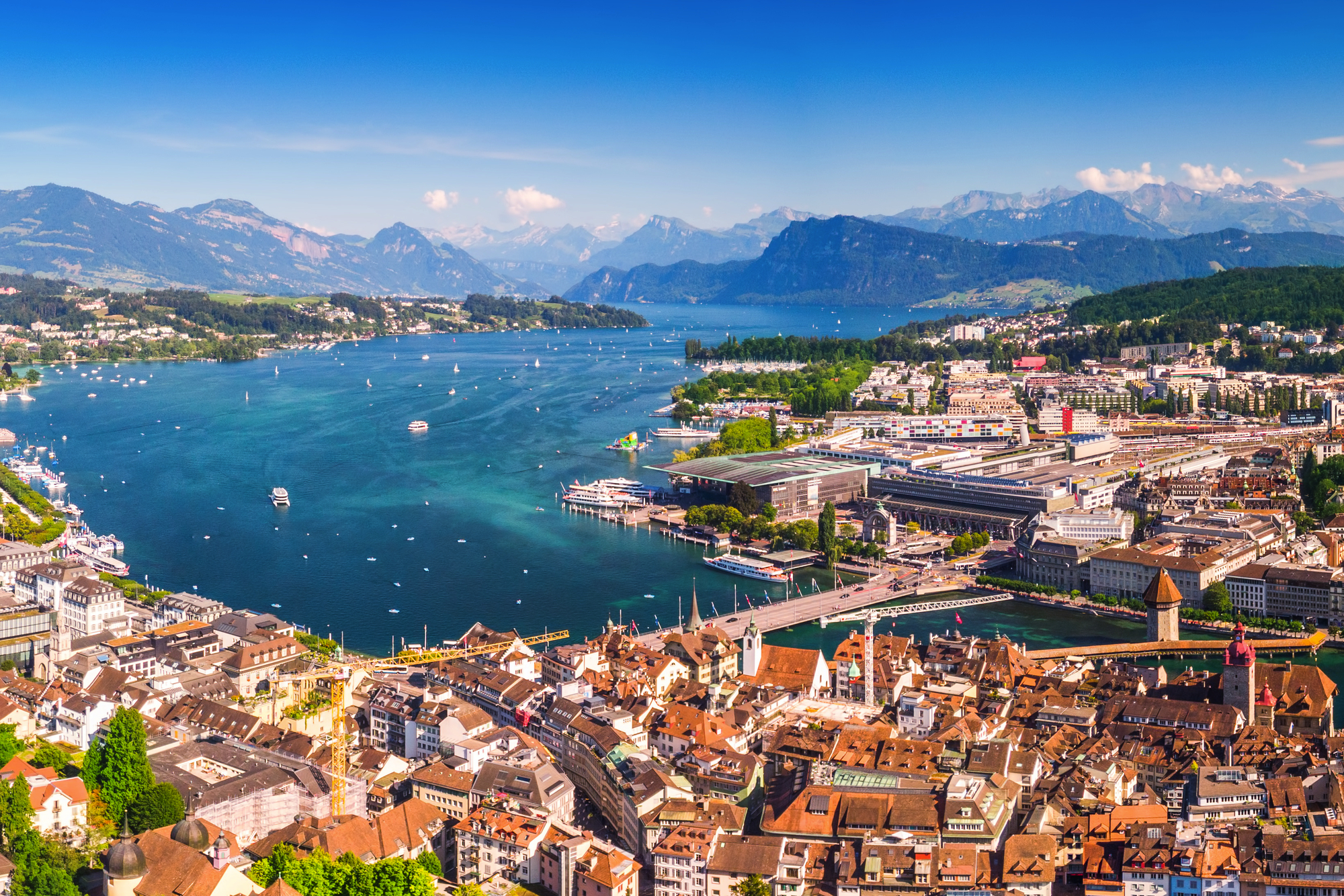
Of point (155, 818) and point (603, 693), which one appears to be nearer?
point (155, 818)

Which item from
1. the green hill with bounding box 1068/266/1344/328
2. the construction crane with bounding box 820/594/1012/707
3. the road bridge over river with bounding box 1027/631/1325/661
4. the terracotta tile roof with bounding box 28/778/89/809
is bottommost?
the road bridge over river with bounding box 1027/631/1325/661

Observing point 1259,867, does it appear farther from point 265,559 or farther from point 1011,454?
point 1011,454

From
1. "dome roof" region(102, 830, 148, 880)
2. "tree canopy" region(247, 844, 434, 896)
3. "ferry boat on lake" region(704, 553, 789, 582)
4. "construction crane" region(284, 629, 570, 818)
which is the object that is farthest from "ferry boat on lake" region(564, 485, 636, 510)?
"dome roof" region(102, 830, 148, 880)

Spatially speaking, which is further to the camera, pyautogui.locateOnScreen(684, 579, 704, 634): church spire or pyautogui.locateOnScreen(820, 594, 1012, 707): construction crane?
pyautogui.locateOnScreen(820, 594, 1012, 707): construction crane

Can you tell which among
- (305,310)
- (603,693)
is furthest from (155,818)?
(305,310)

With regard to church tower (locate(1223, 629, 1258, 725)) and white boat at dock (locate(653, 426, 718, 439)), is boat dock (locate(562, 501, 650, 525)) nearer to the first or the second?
white boat at dock (locate(653, 426, 718, 439))

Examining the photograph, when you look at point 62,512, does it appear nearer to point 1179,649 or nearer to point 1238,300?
point 1179,649

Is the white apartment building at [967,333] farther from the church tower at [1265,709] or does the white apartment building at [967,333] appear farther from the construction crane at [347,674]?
the church tower at [1265,709]
